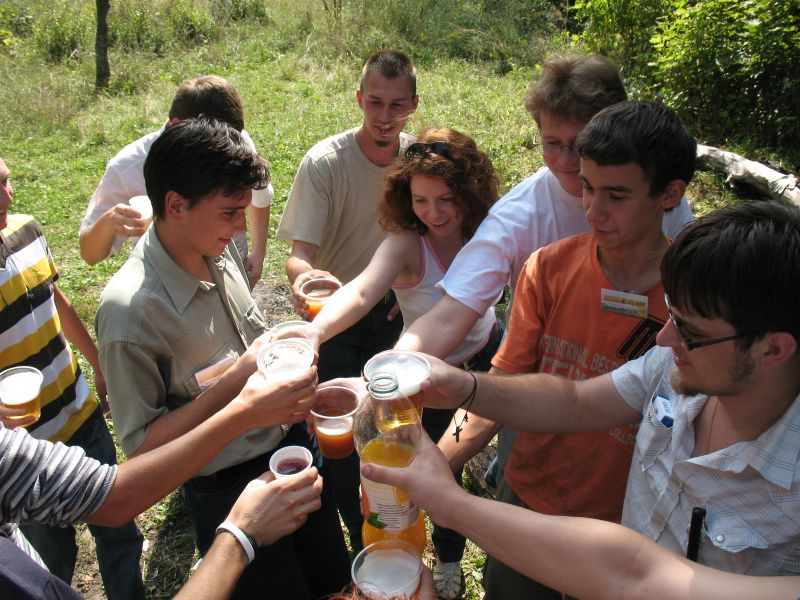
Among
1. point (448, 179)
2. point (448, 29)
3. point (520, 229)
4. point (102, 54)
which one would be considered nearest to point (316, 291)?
point (448, 179)

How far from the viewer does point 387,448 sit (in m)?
2.16

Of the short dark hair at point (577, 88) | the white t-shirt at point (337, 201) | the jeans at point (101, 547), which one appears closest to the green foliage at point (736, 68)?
the white t-shirt at point (337, 201)

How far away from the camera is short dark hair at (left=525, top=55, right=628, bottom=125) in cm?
275

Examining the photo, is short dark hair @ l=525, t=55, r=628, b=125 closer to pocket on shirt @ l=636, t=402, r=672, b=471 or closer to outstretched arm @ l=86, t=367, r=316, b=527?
pocket on shirt @ l=636, t=402, r=672, b=471

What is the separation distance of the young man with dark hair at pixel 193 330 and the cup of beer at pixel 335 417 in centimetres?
11

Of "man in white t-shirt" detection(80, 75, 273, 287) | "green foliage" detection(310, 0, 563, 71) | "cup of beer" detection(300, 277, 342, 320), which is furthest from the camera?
"green foliage" detection(310, 0, 563, 71)

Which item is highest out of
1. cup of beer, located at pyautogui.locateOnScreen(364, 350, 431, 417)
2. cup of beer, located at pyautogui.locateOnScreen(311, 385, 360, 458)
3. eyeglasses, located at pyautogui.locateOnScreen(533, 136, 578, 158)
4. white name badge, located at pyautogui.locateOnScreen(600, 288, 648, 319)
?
eyeglasses, located at pyautogui.locateOnScreen(533, 136, 578, 158)

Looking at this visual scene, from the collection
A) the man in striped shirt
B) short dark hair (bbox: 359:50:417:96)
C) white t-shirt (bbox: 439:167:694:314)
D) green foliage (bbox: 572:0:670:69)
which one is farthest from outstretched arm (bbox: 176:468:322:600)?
green foliage (bbox: 572:0:670:69)

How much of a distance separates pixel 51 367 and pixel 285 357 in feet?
4.58

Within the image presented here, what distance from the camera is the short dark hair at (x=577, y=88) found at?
108 inches

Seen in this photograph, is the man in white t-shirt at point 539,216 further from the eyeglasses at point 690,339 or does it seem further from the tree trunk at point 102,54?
the tree trunk at point 102,54

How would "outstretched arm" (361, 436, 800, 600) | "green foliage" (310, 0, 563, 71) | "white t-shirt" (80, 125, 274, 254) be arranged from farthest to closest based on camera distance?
"green foliage" (310, 0, 563, 71)
"white t-shirt" (80, 125, 274, 254)
"outstretched arm" (361, 436, 800, 600)

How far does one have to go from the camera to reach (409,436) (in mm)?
2121

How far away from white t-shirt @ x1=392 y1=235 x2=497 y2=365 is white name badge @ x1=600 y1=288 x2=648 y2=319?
3.29 feet
